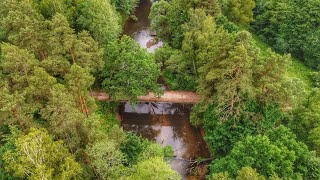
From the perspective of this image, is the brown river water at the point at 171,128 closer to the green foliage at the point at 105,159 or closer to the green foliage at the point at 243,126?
the green foliage at the point at 243,126

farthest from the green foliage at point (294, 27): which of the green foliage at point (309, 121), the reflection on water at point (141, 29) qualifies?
the reflection on water at point (141, 29)

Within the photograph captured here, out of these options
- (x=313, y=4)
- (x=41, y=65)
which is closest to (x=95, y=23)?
(x=41, y=65)

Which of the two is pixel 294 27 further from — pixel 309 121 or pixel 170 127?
pixel 170 127

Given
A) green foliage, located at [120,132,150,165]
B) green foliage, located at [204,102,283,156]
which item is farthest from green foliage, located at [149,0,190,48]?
green foliage, located at [120,132,150,165]

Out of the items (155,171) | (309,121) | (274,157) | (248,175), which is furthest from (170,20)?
(155,171)

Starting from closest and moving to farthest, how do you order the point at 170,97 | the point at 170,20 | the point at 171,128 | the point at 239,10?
1. the point at 170,97
2. the point at 171,128
3. the point at 170,20
4. the point at 239,10

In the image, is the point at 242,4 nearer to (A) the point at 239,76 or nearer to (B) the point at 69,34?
(A) the point at 239,76

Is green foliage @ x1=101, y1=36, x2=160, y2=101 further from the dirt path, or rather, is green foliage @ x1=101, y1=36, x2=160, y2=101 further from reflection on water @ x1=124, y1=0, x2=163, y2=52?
reflection on water @ x1=124, y1=0, x2=163, y2=52
